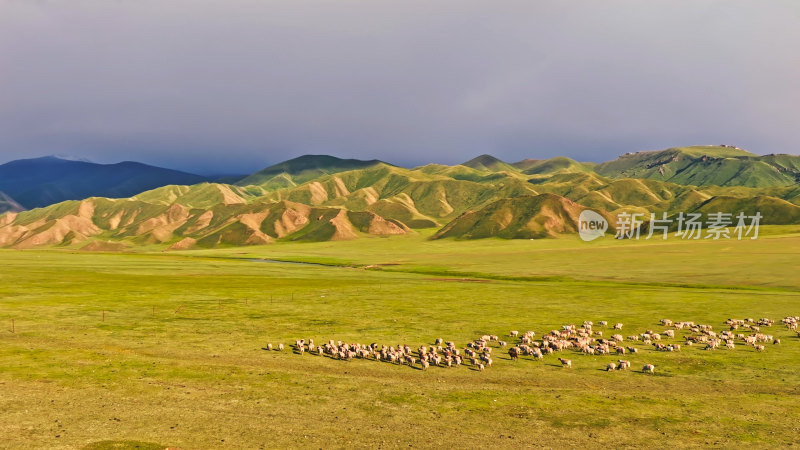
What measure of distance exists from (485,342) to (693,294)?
49.3 metres

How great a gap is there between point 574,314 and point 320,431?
38.7 m

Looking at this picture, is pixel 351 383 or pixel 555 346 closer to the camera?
pixel 351 383

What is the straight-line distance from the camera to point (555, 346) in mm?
35719

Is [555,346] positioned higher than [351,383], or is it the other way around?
[555,346]

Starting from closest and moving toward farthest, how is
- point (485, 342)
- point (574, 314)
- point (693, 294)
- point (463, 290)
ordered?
point (485, 342) → point (574, 314) → point (693, 294) → point (463, 290)

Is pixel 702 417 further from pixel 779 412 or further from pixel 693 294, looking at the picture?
pixel 693 294

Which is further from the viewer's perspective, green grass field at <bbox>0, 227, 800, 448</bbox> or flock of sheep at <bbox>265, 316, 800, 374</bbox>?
flock of sheep at <bbox>265, 316, 800, 374</bbox>

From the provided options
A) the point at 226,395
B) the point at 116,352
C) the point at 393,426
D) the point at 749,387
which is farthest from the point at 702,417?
the point at 116,352

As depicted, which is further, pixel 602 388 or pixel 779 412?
pixel 602 388

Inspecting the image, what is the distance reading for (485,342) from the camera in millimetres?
36156

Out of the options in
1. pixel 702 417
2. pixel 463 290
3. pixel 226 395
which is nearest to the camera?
pixel 702 417

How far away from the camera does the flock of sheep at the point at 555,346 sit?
106ft

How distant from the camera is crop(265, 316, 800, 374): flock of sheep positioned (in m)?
32.2

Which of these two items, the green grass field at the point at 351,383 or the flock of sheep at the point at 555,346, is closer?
the green grass field at the point at 351,383
